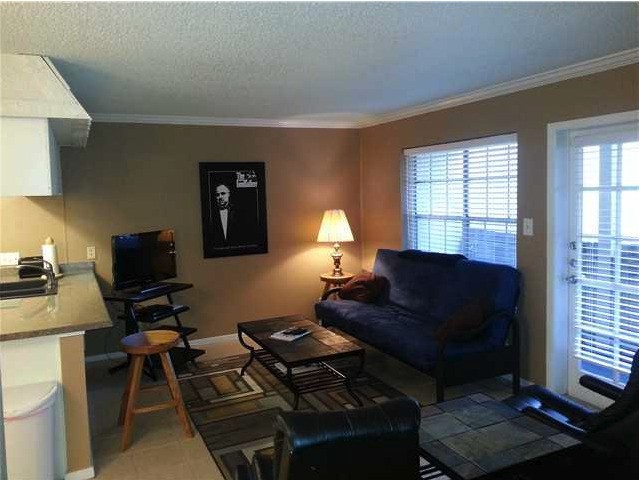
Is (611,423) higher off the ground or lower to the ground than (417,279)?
lower

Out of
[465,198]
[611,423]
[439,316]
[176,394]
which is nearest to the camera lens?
[611,423]

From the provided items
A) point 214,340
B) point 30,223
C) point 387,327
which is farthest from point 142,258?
point 387,327

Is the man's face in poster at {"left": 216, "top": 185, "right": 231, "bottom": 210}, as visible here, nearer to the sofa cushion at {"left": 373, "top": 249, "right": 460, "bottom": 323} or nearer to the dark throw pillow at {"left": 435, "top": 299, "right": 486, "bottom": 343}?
the sofa cushion at {"left": 373, "top": 249, "right": 460, "bottom": 323}

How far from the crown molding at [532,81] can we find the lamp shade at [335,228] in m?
1.16

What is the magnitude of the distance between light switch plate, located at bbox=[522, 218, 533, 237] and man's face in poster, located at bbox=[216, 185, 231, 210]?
2.81 meters

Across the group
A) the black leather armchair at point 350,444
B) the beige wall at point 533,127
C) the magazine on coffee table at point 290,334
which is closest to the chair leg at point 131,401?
the magazine on coffee table at point 290,334

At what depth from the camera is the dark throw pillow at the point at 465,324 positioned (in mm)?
3537

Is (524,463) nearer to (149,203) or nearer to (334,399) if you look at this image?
(334,399)

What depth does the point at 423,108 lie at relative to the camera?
4.75m

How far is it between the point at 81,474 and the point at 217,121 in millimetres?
3364

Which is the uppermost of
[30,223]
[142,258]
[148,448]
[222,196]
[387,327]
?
[222,196]

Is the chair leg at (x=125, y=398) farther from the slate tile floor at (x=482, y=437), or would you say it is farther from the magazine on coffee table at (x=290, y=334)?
the slate tile floor at (x=482, y=437)

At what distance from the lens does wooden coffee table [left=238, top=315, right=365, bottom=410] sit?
3.46 metres

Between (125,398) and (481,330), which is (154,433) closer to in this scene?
(125,398)
